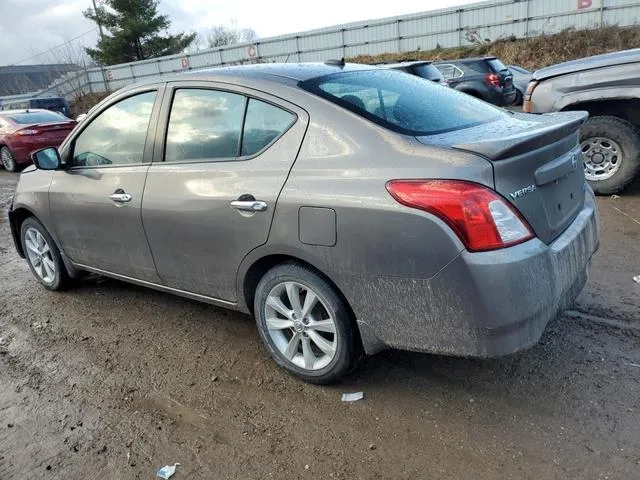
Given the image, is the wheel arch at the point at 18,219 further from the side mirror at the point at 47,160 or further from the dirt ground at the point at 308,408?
the dirt ground at the point at 308,408

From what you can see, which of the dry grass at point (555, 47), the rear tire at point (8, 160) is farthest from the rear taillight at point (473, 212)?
the dry grass at point (555, 47)

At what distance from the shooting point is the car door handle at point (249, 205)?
2.74 meters

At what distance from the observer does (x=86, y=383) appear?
3180 millimetres

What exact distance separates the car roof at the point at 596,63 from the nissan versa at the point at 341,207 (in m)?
3.00

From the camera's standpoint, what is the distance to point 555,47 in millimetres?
22922

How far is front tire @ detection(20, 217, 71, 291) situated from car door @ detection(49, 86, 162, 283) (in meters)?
0.36

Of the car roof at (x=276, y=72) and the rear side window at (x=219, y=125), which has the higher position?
the car roof at (x=276, y=72)

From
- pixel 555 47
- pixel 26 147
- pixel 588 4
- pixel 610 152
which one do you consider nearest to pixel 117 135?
pixel 610 152

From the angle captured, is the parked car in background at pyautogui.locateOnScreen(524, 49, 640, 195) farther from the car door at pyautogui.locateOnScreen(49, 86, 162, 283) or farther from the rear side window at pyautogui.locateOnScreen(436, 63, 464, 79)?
the rear side window at pyautogui.locateOnScreen(436, 63, 464, 79)

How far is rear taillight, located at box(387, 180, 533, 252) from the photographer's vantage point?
7.21 feet

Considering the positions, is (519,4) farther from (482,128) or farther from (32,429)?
(32,429)

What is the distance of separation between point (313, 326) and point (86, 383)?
1.47m

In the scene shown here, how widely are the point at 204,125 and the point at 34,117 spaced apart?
11292mm

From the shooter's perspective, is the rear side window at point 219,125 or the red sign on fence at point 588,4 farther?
the red sign on fence at point 588,4
